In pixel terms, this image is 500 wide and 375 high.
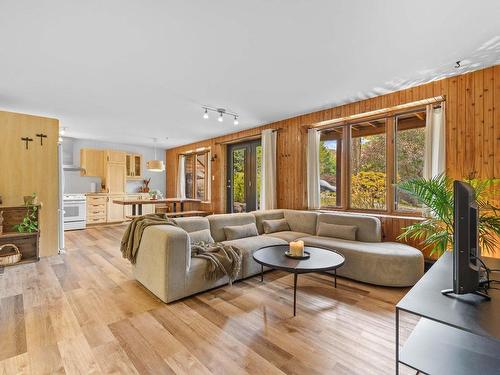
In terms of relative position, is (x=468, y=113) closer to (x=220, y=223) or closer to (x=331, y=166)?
(x=331, y=166)

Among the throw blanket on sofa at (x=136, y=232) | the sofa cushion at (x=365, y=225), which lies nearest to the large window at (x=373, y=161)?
the sofa cushion at (x=365, y=225)

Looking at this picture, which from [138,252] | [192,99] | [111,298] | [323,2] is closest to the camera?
[323,2]

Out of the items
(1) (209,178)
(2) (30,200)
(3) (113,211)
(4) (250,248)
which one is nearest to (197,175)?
(1) (209,178)

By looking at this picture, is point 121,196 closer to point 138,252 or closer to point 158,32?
point 138,252

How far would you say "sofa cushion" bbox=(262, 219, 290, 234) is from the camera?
4.20 m

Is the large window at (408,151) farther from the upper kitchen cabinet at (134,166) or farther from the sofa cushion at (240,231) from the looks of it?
the upper kitchen cabinet at (134,166)

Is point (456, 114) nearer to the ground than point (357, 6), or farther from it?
nearer to the ground

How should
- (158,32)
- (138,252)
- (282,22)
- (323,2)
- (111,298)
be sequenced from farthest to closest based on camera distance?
(138,252), (111,298), (158,32), (282,22), (323,2)

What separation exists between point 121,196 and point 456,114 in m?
7.74

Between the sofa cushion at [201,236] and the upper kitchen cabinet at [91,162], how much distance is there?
17.7ft

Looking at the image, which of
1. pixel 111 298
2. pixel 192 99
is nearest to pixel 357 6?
pixel 192 99

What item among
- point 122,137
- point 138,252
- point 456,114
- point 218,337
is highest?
point 122,137

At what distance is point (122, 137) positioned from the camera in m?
6.90

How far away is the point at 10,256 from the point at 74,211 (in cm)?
287
